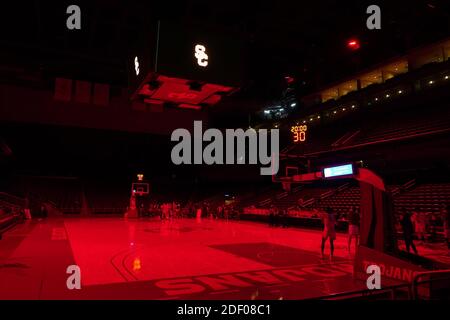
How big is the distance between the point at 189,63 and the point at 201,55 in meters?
0.15

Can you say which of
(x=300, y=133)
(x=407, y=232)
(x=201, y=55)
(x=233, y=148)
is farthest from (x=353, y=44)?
(x=233, y=148)

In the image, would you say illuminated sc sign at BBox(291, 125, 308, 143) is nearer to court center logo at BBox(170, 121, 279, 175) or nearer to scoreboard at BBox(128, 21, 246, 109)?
scoreboard at BBox(128, 21, 246, 109)

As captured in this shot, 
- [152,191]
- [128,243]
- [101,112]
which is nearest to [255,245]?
[128,243]

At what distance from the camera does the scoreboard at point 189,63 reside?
3223 mm

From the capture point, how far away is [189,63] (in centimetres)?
327

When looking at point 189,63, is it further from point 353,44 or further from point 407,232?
point 407,232

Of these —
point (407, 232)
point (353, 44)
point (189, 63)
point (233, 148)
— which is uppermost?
point (233, 148)

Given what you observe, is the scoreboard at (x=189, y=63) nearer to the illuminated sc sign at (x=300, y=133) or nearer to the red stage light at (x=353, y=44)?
the red stage light at (x=353, y=44)

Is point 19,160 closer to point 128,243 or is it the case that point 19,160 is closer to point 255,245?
point 128,243

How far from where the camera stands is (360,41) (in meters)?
4.42

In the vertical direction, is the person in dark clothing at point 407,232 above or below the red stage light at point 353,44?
below

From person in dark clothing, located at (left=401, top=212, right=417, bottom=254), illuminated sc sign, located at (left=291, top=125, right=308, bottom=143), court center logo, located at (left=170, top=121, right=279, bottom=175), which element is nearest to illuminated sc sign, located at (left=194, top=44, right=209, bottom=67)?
illuminated sc sign, located at (left=291, top=125, right=308, bottom=143)

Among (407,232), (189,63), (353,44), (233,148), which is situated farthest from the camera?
(233,148)

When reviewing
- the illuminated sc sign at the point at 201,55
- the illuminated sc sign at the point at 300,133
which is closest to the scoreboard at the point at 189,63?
the illuminated sc sign at the point at 201,55
